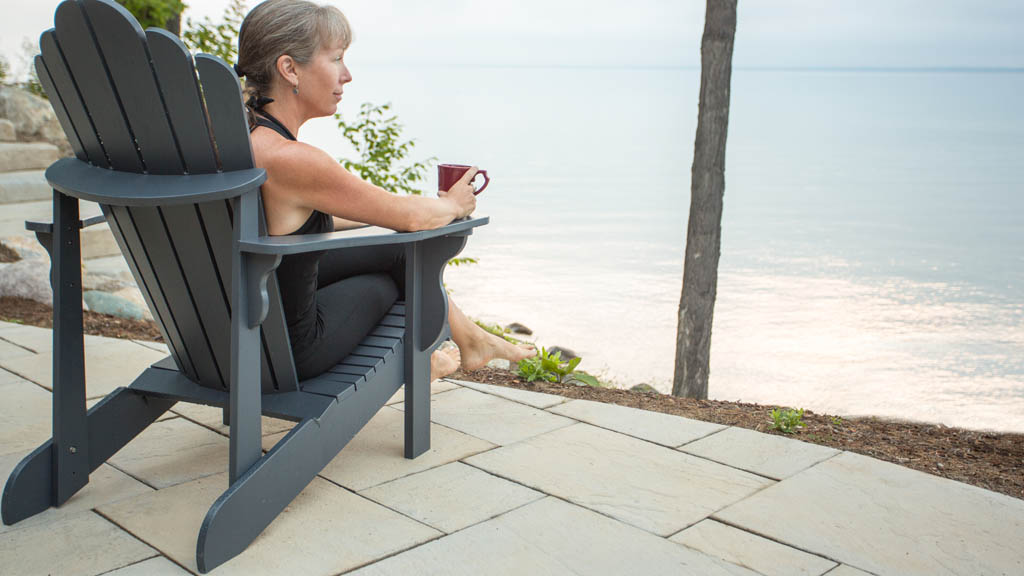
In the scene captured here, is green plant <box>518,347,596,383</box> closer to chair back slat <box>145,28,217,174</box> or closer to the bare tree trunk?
the bare tree trunk

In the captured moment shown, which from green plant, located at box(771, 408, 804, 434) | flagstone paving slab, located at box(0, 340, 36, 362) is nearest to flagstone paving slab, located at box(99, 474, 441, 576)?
green plant, located at box(771, 408, 804, 434)

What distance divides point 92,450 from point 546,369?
6.03ft

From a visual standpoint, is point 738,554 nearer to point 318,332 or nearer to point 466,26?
point 318,332

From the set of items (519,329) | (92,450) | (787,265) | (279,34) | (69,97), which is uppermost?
(279,34)

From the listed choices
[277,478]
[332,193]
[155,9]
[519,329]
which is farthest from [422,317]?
[155,9]

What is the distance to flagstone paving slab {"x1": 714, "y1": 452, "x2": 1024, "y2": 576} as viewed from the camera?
2.06 m

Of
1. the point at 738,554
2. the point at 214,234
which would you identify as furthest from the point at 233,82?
the point at 738,554

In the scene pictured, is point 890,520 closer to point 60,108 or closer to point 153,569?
point 153,569

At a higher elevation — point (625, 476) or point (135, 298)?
point (625, 476)

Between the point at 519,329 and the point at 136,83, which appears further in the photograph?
the point at 519,329

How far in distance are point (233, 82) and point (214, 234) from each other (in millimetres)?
354

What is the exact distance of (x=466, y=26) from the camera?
38344mm

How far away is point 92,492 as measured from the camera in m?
2.30

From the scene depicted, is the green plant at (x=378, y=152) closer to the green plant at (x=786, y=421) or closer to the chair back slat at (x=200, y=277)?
the green plant at (x=786, y=421)
